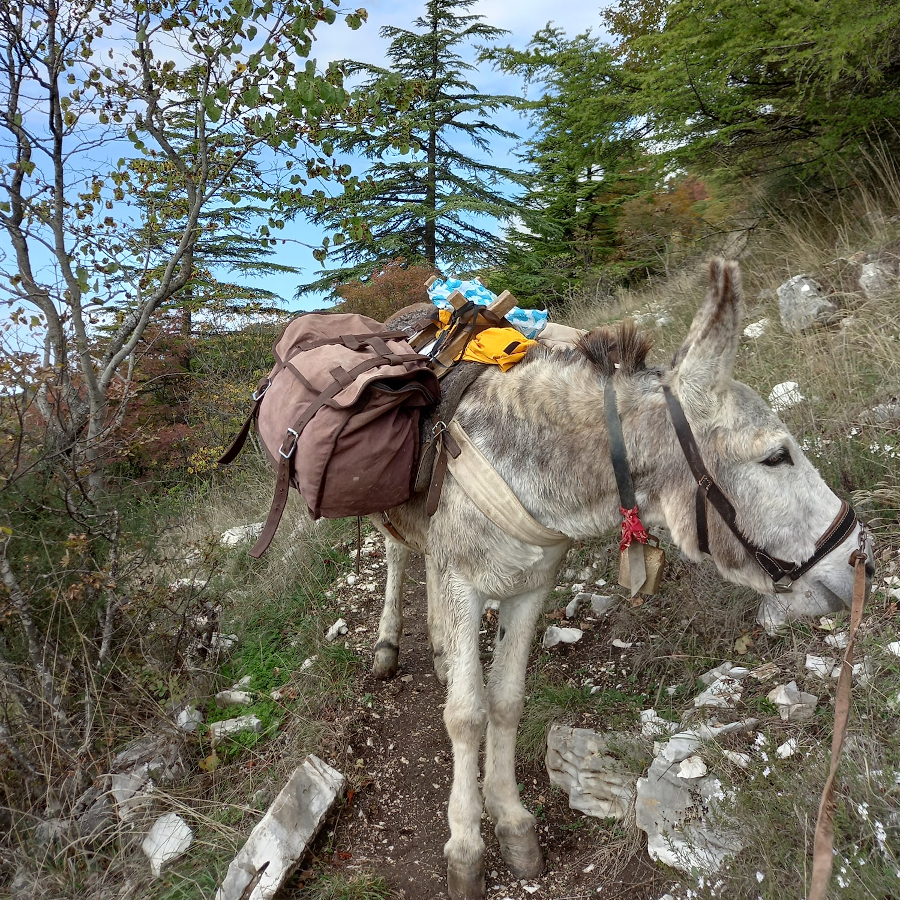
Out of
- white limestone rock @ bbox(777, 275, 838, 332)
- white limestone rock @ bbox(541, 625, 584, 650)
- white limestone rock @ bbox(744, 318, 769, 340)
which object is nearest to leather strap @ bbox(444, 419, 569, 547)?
white limestone rock @ bbox(541, 625, 584, 650)

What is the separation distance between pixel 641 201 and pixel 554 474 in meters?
10.5

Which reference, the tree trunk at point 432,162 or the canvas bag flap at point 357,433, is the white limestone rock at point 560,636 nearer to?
the canvas bag flap at point 357,433

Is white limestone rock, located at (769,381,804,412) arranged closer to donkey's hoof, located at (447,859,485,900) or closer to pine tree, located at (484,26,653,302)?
donkey's hoof, located at (447,859,485,900)

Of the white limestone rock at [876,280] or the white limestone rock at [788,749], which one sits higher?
the white limestone rock at [876,280]

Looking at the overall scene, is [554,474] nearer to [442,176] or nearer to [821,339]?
[821,339]

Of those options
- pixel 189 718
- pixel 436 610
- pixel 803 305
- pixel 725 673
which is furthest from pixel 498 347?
pixel 803 305

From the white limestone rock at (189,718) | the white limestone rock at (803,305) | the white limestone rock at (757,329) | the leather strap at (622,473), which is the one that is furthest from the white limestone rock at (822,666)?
the white limestone rock at (757,329)

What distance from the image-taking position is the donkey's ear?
5.69ft

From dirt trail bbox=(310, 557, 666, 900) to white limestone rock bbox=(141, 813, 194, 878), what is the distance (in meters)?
Result: 0.67

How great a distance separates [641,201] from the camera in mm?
11125

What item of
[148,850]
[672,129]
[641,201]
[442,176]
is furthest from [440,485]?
[442,176]

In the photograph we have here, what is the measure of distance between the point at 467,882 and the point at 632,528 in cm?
165

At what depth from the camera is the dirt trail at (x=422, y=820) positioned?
246cm

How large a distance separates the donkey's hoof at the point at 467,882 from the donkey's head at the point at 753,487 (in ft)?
5.53
